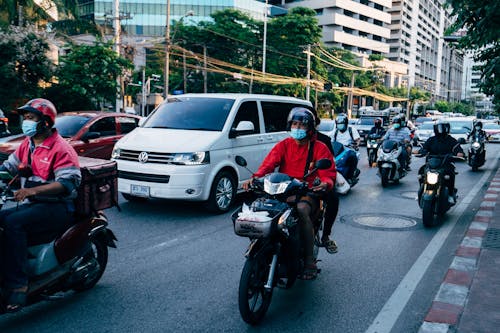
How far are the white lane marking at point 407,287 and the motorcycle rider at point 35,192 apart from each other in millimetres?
2748

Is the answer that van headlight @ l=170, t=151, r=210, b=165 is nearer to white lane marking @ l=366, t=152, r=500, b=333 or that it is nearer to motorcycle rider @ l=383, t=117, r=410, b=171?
white lane marking @ l=366, t=152, r=500, b=333

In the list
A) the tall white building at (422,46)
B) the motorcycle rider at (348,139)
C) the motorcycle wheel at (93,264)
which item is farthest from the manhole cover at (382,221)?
the tall white building at (422,46)

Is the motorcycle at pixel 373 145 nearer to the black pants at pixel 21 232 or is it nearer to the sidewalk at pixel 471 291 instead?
the sidewalk at pixel 471 291

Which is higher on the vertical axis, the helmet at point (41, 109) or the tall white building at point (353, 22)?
the tall white building at point (353, 22)

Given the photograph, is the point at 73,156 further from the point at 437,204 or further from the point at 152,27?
the point at 152,27

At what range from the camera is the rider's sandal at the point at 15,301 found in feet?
12.0

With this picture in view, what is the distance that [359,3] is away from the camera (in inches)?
3620

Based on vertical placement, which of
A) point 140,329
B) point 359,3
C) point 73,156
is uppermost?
point 359,3

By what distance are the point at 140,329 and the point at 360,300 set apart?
2.08 m

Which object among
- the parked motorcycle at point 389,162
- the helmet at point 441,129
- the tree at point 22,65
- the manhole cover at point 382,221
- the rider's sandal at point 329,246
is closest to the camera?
the rider's sandal at point 329,246

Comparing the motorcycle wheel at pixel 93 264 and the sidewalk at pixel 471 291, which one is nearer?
the sidewalk at pixel 471 291

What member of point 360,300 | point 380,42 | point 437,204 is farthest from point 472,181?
point 380,42

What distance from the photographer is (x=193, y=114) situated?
8.83 metres

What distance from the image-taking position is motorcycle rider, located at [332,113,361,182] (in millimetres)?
10770
